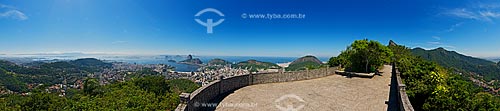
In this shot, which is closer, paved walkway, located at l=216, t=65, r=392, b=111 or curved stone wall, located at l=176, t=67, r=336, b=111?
curved stone wall, located at l=176, t=67, r=336, b=111

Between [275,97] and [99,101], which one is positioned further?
[99,101]

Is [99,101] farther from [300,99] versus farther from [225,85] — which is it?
[300,99]

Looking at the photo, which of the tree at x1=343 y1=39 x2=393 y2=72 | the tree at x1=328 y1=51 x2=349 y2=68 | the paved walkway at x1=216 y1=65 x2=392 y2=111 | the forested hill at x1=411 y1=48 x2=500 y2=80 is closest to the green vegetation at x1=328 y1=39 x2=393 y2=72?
the tree at x1=343 y1=39 x2=393 y2=72

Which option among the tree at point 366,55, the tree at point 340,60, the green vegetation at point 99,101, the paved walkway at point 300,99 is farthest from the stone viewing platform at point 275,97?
the green vegetation at point 99,101

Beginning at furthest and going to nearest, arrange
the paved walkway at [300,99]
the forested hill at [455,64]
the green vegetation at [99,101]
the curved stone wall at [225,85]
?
1. the forested hill at [455,64]
2. the green vegetation at [99,101]
3. the paved walkway at [300,99]
4. the curved stone wall at [225,85]

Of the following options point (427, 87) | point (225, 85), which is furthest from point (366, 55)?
point (225, 85)

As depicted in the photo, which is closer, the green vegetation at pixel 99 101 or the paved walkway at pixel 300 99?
the paved walkway at pixel 300 99

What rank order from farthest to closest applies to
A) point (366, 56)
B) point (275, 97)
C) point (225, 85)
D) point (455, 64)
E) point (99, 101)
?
point (455, 64), point (99, 101), point (366, 56), point (225, 85), point (275, 97)

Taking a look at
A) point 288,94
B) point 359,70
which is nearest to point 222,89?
point 288,94

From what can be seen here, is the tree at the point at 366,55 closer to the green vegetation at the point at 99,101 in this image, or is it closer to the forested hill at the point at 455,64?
the green vegetation at the point at 99,101

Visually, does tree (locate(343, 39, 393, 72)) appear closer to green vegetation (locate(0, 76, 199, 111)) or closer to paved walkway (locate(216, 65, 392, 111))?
paved walkway (locate(216, 65, 392, 111))
